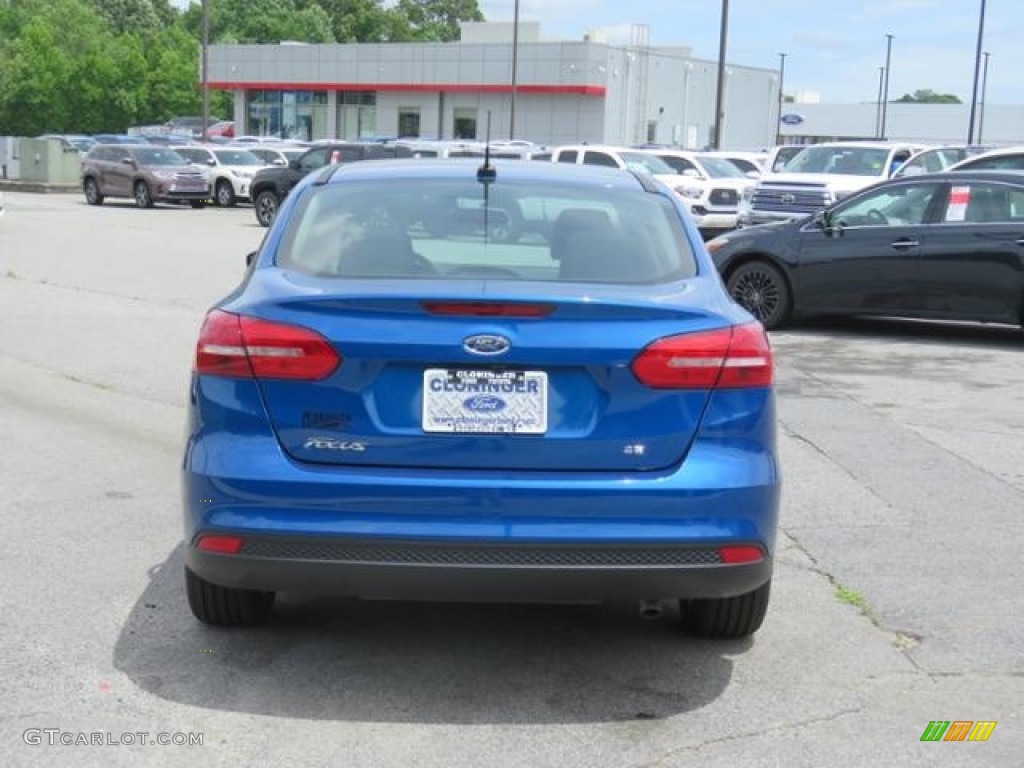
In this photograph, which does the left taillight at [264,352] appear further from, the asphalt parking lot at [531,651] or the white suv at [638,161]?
the white suv at [638,161]

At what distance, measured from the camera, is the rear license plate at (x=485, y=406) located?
4230 mm

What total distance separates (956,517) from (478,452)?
12.0 feet

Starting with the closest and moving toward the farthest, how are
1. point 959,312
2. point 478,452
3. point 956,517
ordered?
point 478,452 → point 956,517 → point 959,312

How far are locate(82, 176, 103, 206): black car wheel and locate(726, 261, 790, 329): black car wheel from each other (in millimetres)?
26514

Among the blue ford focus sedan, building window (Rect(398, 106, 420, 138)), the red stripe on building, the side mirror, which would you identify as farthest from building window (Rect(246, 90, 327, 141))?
the blue ford focus sedan

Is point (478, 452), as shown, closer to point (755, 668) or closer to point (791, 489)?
point (755, 668)

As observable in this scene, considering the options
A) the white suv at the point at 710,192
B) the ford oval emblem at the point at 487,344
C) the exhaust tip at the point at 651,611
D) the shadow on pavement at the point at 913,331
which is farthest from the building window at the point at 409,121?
the ford oval emblem at the point at 487,344

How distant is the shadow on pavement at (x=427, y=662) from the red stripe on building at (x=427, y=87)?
65.3 metres

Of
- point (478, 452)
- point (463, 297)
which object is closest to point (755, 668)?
point (478, 452)

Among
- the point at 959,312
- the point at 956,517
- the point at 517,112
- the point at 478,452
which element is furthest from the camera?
the point at 517,112

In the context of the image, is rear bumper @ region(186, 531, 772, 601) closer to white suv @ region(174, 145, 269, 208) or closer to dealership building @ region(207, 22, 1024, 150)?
white suv @ region(174, 145, 269, 208)

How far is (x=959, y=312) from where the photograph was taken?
43.7 ft

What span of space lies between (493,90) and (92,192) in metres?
37.8

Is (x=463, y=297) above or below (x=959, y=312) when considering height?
above
